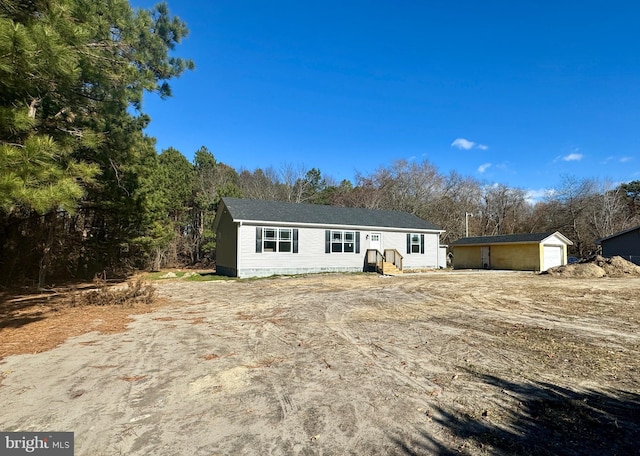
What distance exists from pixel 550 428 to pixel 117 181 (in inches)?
550

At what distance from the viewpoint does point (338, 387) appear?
156 inches

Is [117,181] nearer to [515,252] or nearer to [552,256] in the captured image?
[515,252]

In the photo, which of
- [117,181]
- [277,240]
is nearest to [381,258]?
[277,240]

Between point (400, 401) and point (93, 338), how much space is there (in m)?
5.46

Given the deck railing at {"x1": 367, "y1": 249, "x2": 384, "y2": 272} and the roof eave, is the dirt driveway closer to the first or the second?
the roof eave

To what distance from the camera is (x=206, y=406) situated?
3.49 meters

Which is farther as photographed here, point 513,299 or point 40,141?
point 513,299

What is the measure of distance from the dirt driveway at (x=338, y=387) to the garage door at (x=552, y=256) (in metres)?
18.3

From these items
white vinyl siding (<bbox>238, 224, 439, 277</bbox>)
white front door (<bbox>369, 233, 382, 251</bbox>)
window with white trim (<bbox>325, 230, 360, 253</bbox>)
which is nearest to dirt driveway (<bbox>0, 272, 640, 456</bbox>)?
white vinyl siding (<bbox>238, 224, 439, 277</bbox>)

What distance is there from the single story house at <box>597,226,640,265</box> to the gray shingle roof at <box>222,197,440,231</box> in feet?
44.3

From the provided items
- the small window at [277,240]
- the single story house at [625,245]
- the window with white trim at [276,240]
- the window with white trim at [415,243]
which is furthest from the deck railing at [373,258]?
the single story house at [625,245]

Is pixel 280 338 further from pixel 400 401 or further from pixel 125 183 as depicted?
pixel 125 183

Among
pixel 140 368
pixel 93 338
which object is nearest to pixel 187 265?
pixel 93 338

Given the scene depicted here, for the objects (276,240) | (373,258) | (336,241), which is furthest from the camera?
(373,258)
